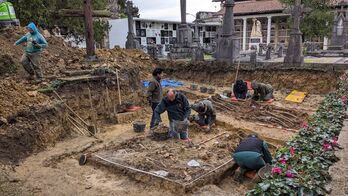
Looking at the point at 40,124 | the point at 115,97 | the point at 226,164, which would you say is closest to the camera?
the point at 226,164

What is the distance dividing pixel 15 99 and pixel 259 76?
1093 centimetres

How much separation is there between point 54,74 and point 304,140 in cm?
804

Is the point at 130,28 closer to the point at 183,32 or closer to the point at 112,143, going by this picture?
the point at 183,32

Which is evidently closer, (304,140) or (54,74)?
(304,140)

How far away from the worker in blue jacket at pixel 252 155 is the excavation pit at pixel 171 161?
0.59m

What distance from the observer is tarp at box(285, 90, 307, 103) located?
11602 millimetres

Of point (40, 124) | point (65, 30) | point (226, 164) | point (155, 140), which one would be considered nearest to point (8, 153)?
point (40, 124)

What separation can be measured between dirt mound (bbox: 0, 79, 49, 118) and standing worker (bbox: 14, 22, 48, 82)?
1.02 metres

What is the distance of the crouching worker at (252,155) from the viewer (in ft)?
17.0

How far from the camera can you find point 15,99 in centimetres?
715

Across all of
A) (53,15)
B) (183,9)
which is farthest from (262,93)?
(53,15)

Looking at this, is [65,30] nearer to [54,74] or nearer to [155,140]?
[54,74]

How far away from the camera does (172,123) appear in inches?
280

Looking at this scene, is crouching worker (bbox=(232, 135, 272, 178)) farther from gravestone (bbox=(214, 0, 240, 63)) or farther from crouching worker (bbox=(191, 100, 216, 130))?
gravestone (bbox=(214, 0, 240, 63))
